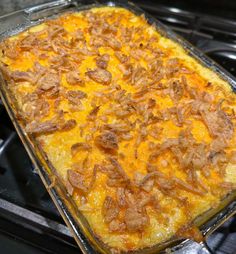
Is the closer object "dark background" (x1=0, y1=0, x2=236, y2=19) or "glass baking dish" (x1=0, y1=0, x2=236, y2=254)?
"glass baking dish" (x1=0, y1=0, x2=236, y2=254)

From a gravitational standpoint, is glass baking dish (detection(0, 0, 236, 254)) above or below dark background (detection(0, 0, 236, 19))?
below

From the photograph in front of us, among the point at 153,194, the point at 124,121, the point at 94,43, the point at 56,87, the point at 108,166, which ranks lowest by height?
the point at 153,194

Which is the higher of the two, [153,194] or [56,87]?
[56,87]

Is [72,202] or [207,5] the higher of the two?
[207,5]

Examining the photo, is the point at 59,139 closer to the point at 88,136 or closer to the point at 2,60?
the point at 88,136

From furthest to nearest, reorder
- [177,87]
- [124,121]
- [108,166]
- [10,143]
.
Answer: [10,143], [177,87], [124,121], [108,166]

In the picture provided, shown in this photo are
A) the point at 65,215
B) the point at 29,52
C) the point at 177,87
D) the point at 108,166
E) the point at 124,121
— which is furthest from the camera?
the point at 29,52

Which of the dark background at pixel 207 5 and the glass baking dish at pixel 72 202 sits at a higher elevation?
the dark background at pixel 207 5

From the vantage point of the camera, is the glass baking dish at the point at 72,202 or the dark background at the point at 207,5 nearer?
the glass baking dish at the point at 72,202

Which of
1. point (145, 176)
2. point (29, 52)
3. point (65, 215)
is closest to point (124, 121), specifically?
point (145, 176)

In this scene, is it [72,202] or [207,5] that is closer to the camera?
[72,202]

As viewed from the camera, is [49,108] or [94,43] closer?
[49,108]
